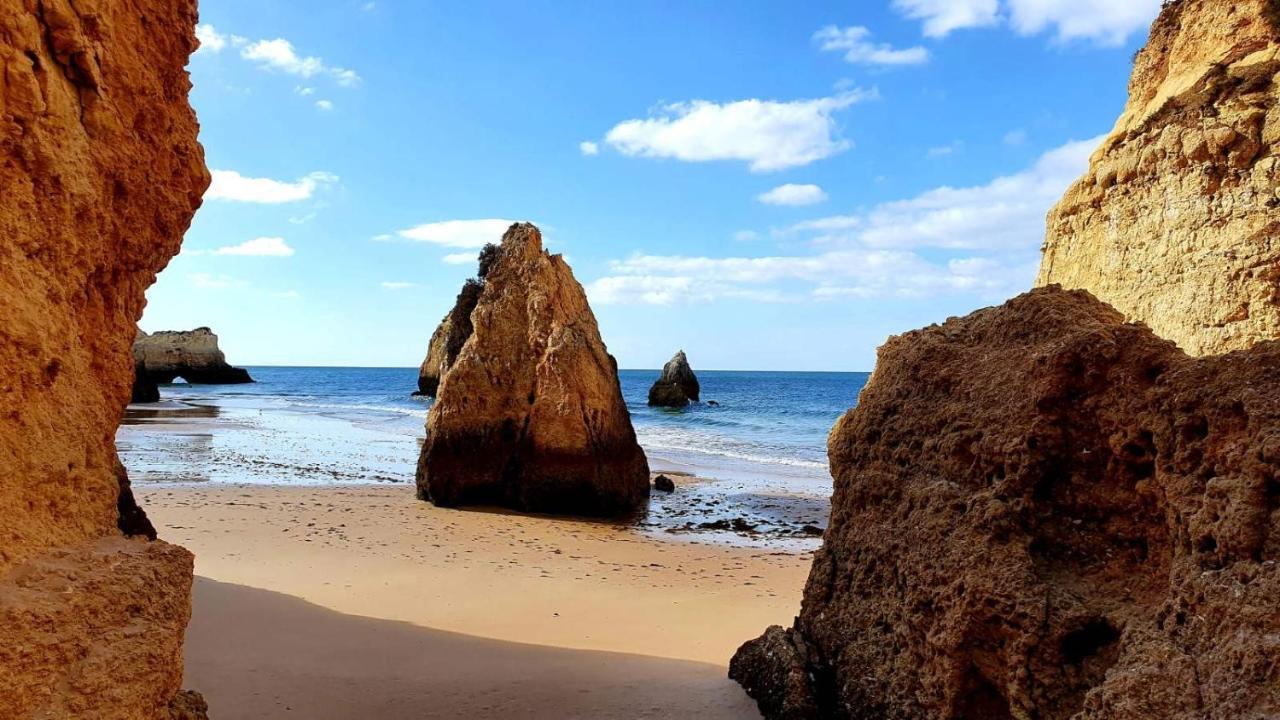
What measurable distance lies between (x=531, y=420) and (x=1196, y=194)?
9677mm

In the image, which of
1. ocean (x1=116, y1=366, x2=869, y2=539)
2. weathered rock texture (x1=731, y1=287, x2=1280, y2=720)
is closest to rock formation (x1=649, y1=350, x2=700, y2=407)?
ocean (x1=116, y1=366, x2=869, y2=539)

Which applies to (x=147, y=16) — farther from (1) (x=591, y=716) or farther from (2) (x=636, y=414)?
(2) (x=636, y=414)

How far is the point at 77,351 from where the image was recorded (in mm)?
3213

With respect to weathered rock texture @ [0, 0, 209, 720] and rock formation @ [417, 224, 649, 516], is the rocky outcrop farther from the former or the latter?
weathered rock texture @ [0, 0, 209, 720]

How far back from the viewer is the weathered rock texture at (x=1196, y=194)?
25.9ft

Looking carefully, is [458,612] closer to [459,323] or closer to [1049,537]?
[1049,537]

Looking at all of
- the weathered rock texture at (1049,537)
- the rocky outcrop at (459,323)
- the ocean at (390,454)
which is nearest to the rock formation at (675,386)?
the ocean at (390,454)

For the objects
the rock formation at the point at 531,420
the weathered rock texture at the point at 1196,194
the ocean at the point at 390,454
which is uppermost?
the weathered rock texture at the point at 1196,194

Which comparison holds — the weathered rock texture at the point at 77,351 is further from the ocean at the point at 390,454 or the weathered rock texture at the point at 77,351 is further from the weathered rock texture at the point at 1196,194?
the weathered rock texture at the point at 1196,194

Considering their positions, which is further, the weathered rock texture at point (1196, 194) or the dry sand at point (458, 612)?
the weathered rock texture at point (1196, 194)

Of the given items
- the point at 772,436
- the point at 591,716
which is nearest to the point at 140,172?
the point at 591,716

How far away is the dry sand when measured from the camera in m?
4.69

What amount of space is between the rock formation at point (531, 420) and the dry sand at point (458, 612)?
0.79 meters

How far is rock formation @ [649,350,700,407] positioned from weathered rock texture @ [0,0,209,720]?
4654cm
